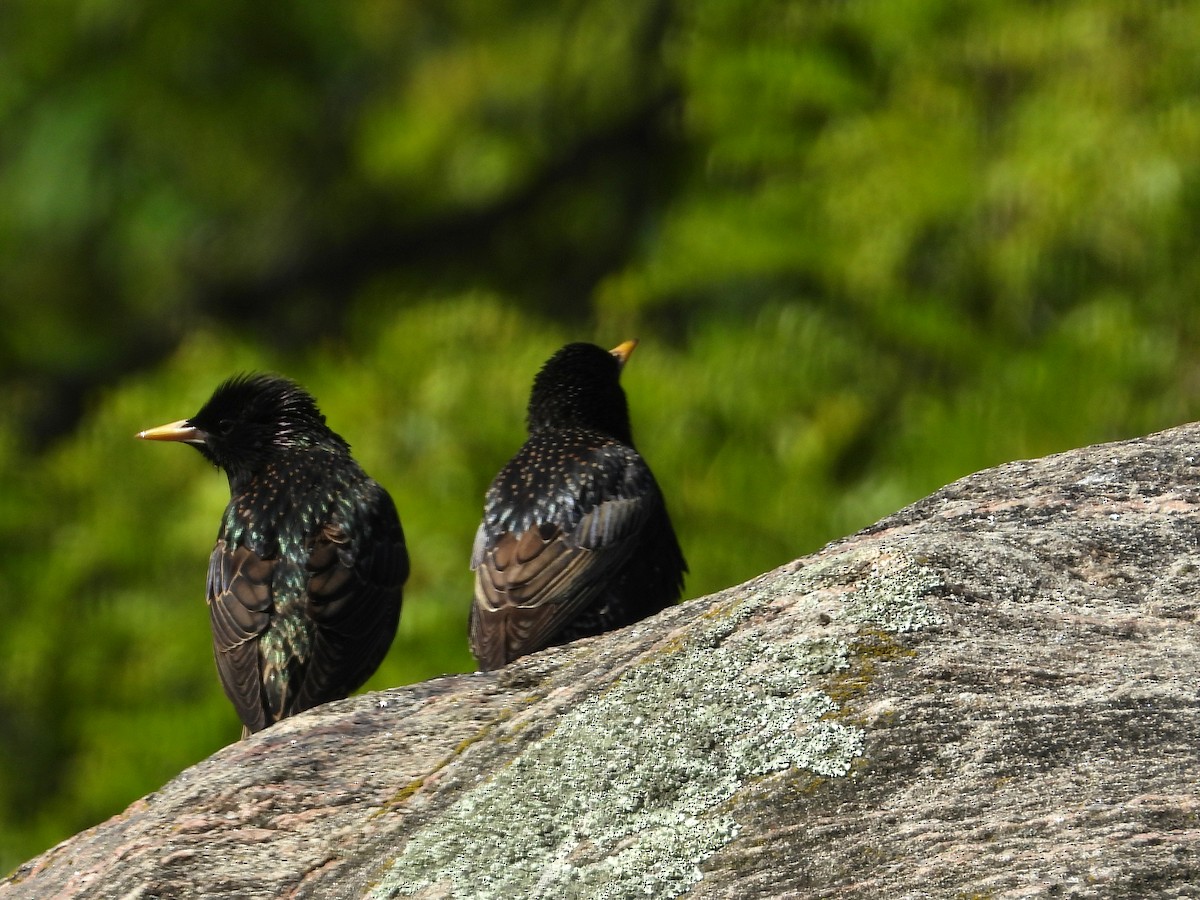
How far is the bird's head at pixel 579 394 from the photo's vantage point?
6402 millimetres

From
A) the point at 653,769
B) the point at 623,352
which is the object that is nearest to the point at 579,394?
the point at 623,352

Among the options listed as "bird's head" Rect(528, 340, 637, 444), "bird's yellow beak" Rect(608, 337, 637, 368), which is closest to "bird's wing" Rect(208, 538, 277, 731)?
"bird's head" Rect(528, 340, 637, 444)

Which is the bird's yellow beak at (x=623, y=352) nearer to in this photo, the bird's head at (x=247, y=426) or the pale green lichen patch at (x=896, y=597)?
the bird's head at (x=247, y=426)

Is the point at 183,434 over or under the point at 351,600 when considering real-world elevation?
over

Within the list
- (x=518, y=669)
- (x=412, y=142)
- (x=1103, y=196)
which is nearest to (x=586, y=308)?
(x=412, y=142)

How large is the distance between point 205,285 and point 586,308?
3.27 metres

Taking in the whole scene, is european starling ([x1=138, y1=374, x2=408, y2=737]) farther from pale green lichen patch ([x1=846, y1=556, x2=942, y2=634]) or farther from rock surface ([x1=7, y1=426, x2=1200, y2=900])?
pale green lichen patch ([x1=846, y1=556, x2=942, y2=634])

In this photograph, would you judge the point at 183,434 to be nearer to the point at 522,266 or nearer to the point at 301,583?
the point at 301,583

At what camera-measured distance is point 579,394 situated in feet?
21.1

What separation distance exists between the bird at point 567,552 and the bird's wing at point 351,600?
0.30 metres

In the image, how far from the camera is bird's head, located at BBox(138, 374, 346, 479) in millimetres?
5887

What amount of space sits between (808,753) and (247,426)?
354cm

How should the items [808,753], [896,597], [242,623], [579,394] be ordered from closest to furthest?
[808,753]
[896,597]
[242,623]
[579,394]

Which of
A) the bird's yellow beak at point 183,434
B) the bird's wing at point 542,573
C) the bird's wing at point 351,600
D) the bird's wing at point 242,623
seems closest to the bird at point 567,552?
the bird's wing at point 542,573
